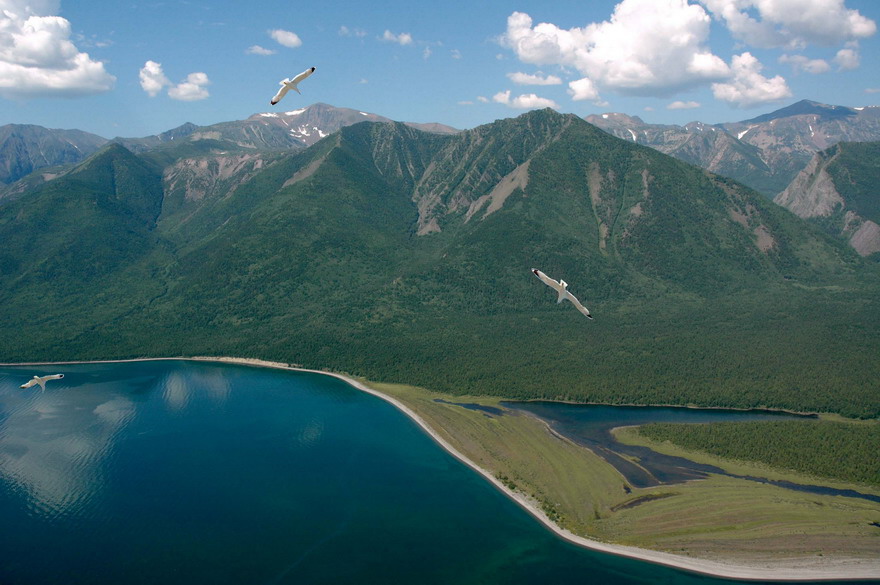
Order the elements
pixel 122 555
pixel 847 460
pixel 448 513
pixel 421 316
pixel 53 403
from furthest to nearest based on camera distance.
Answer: pixel 421 316 < pixel 53 403 < pixel 847 460 < pixel 448 513 < pixel 122 555

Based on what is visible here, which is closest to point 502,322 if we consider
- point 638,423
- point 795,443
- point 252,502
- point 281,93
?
point 638,423

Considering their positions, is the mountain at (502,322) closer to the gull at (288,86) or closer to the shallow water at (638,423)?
the shallow water at (638,423)

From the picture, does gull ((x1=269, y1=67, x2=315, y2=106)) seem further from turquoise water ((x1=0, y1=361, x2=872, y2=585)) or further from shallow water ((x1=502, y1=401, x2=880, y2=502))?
shallow water ((x1=502, y1=401, x2=880, y2=502))

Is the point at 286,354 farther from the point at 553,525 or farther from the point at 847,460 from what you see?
the point at 847,460

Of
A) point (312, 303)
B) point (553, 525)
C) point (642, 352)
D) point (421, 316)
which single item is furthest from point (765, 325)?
point (312, 303)

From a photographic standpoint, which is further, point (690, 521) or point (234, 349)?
point (234, 349)

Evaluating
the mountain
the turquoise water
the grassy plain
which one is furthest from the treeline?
the turquoise water
